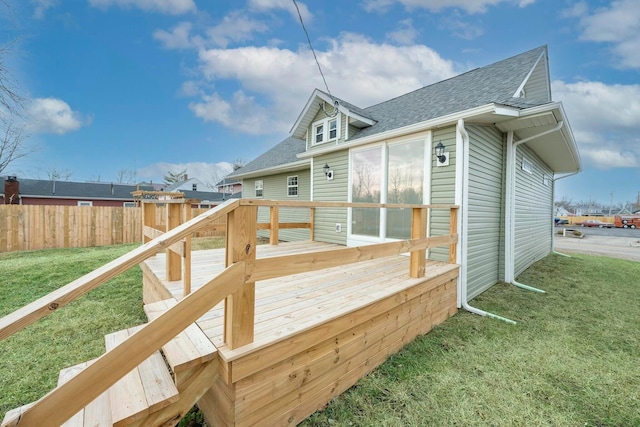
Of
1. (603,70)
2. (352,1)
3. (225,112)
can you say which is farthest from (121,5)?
(603,70)

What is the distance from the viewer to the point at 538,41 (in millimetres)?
7281

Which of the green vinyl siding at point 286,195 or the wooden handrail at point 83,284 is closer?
the wooden handrail at point 83,284

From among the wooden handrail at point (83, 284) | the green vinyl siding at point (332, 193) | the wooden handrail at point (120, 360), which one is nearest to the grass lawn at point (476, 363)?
the wooden handrail at point (120, 360)

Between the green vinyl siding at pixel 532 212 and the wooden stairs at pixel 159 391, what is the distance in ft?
22.6

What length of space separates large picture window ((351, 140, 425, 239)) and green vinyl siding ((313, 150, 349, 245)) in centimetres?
30

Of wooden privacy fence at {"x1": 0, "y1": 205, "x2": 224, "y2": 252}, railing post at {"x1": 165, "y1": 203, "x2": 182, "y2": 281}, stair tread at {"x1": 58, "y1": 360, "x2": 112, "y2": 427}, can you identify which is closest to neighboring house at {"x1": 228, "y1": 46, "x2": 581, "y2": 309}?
railing post at {"x1": 165, "y1": 203, "x2": 182, "y2": 281}

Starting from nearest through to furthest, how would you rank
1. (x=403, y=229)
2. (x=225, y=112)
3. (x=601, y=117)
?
(x=403, y=229), (x=225, y=112), (x=601, y=117)

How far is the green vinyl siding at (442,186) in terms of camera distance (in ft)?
14.7

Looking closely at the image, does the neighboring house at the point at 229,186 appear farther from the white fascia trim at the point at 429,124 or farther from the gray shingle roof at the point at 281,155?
the white fascia trim at the point at 429,124

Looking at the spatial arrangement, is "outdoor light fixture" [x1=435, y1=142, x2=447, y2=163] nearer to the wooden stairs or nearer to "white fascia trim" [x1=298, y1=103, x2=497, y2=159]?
"white fascia trim" [x1=298, y1=103, x2=497, y2=159]

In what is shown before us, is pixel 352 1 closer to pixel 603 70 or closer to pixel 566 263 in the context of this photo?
pixel 566 263

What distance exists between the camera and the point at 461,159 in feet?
14.3

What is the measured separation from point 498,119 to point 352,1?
4504mm

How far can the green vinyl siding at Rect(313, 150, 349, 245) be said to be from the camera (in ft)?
21.3
